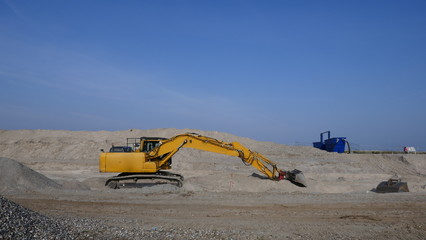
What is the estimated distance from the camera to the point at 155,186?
47.7 feet

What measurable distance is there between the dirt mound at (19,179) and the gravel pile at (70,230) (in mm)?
7764

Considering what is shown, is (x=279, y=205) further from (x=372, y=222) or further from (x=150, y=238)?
(x=150, y=238)

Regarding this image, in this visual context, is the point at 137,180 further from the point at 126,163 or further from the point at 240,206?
the point at 240,206

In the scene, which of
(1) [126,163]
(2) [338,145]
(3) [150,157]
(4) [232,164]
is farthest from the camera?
(2) [338,145]

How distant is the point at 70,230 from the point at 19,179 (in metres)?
9.26

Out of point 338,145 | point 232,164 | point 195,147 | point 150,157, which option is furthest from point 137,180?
point 338,145

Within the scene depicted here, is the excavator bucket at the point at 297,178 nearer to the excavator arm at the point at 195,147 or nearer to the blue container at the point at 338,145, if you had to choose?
the excavator arm at the point at 195,147

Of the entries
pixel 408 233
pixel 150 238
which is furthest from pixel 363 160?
pixel 150 238

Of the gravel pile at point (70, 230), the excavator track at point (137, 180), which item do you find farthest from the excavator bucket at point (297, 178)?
the gravel pile at point (70, 230)

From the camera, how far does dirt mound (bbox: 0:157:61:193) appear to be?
47.3 ft

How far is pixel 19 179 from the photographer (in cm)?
1485

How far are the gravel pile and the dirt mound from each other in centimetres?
776

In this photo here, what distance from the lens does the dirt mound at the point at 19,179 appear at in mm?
14406

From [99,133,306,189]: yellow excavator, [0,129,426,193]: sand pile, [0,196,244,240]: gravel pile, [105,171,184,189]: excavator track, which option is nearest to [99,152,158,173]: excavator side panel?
[99,133,306,189]: yellow excavator
